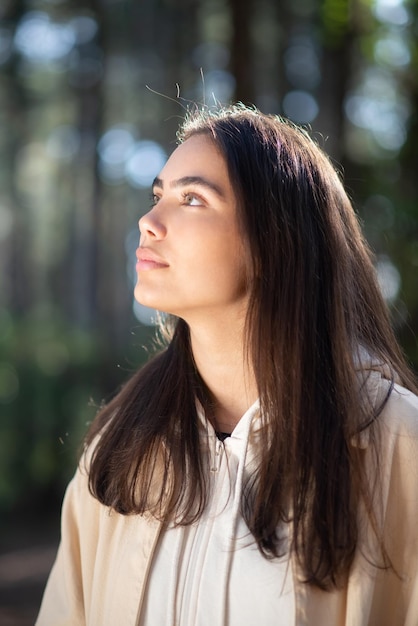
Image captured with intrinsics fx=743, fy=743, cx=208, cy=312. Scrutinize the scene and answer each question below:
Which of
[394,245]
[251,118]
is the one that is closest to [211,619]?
[251,118]

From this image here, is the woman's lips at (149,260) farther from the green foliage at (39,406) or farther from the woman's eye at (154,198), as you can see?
the green foliage at (39,406)

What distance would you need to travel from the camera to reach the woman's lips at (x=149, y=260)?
7.62 ft

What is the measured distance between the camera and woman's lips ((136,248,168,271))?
232cm

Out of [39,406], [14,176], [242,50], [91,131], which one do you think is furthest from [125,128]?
[242,50]

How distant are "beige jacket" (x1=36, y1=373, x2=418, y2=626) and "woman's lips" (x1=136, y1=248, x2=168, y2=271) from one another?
2.46 feet

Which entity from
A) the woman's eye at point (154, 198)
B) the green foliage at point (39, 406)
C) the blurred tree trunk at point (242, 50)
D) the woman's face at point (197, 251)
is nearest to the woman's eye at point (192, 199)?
the woman's face at point (197, 251)

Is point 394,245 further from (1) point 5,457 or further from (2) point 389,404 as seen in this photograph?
(1) point 5,457

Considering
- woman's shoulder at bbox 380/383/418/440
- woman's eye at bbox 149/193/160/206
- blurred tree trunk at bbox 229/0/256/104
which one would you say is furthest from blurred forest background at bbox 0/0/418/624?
woman's shoulder at bbox 380/383/418/440

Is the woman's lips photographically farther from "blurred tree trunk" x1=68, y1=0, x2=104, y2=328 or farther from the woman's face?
"blurred tree trunk" x1=68, y1=0, x2=104, y2=328

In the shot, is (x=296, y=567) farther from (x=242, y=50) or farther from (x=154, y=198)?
(x=242, y=50)

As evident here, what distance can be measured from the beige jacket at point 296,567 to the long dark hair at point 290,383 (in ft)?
0.18

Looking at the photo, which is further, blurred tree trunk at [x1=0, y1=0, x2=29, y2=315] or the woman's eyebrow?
blurred tree trunk at [x1=0, y1=0, x2=29, y2=315]

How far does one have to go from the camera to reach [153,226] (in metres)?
2.33

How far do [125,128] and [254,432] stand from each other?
15929 millimetres
